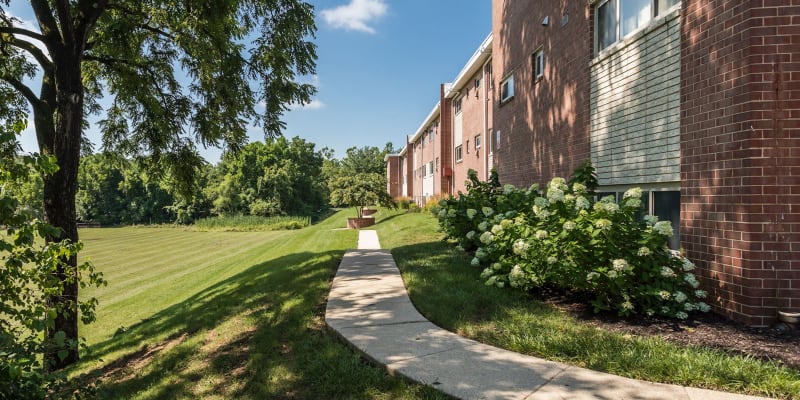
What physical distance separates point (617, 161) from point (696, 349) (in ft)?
13.2

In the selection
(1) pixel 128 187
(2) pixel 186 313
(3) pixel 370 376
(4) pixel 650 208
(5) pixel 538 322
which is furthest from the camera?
(1) pixel 128 187

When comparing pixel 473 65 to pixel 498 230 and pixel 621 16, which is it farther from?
pixel 498 230

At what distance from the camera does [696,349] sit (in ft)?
12.6

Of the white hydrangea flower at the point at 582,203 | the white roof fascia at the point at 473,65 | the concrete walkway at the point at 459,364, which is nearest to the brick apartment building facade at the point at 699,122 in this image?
the white hydrangea flower at the point at 582,203

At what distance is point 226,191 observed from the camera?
5022 centimetres

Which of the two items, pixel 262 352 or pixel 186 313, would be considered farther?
pixel 186 313

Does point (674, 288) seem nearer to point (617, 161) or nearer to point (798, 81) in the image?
point (798, 81)

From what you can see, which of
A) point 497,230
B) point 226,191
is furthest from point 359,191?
point 226,191

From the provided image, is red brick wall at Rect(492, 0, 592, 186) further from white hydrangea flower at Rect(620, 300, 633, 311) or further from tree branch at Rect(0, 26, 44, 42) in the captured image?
tree branch at Rect(0, 26, 44, 42)

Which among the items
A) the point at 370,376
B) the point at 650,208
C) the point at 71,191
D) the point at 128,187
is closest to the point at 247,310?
the point at 370,376

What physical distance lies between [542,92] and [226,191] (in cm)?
4611

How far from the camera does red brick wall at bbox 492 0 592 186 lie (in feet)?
28.5

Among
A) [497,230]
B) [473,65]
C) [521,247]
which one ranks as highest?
[473,65]

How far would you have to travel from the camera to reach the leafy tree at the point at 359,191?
2312 cm
